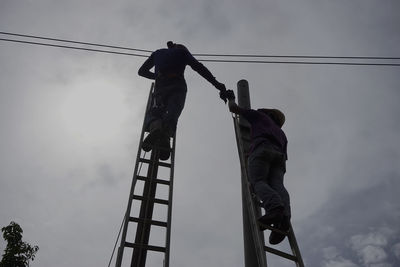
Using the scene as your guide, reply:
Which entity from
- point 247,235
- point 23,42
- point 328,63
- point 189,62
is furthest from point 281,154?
point 23,42

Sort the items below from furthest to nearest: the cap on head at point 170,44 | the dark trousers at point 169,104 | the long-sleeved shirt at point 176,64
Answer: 1. the cap on head at point 170,44
2. the long-sleeved shirt at point 176,64
3. the dark trousers at point 169,104

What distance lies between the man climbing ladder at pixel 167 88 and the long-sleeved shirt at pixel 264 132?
1346mm

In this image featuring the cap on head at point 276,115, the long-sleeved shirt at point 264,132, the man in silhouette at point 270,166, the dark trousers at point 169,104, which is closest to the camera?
the man in silhouette at point 270,166

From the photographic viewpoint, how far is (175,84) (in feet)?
20.8

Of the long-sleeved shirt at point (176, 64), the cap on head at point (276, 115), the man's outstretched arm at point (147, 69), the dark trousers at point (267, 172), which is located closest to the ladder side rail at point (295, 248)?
the dark trousers at point (267, 172)

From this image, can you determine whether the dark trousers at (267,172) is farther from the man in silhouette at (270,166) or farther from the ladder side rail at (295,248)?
the ladder side rail at (295,248)

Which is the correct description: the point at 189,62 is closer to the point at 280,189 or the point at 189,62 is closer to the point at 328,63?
the point at 280,189

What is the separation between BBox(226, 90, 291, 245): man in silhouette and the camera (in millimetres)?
3507

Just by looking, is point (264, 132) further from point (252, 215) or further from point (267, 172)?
point (252, 215)

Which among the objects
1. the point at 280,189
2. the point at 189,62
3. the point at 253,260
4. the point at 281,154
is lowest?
the point at 253,260

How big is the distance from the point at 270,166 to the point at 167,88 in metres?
2.67

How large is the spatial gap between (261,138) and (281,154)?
0.99ft

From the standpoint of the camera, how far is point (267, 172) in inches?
161

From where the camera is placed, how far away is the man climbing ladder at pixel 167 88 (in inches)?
215
